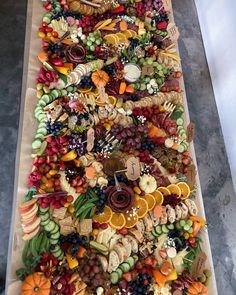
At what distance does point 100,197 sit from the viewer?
65.6 inches

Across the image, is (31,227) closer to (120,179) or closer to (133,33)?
(120,179)

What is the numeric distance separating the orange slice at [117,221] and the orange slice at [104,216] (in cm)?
2

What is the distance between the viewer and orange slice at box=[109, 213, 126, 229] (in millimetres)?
1625

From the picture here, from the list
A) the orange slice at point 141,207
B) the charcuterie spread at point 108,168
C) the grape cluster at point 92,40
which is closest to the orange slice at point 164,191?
the charcuterie spread at point 108,168

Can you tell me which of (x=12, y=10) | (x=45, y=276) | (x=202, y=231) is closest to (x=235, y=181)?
(x=202, y=231)

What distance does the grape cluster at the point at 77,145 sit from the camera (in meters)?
1.76

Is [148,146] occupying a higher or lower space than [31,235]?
higher

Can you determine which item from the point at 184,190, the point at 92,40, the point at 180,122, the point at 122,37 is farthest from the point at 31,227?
the point at 122,37

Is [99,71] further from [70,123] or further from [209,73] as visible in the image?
[209,73]

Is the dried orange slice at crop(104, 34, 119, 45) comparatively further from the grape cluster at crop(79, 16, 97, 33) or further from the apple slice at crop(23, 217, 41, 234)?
the apple slice at crop(23, 217, 41, 234)

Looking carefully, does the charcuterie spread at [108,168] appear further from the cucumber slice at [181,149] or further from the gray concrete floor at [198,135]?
the gray concrete floor at [198,135]

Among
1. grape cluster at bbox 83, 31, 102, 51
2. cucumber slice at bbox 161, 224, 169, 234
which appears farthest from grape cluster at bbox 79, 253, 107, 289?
grape cluster at bbox 83, 31, 102, 51

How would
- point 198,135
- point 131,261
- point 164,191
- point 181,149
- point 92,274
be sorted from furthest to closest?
point 198,135 → point 181,149 → point 164,191 → point 131,261 → point 92,274

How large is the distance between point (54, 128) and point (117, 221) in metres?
0.55
